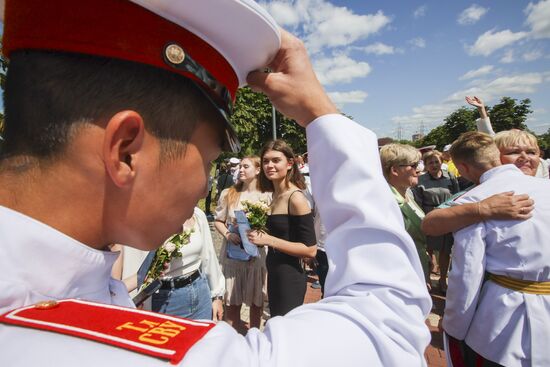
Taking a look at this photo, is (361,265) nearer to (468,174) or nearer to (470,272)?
(470,272)

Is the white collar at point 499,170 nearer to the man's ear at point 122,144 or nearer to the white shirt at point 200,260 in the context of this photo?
the white shirt at point 200,260

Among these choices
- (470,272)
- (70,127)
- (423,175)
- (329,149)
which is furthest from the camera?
(423,175)

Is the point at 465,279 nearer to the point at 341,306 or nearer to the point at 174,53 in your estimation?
the point at 341,306

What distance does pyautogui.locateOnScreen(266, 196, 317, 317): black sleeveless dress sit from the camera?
363 centimetres

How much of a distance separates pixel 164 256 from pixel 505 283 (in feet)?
8.71

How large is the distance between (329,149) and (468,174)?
2.94 m

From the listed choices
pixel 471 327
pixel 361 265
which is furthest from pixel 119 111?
pixel 471 327

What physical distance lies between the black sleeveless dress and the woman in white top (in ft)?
1.95

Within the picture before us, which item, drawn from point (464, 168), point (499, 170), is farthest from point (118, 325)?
point (464, 168)

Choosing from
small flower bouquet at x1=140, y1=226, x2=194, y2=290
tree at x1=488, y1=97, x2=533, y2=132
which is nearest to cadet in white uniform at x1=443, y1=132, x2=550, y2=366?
small flower bouquet at x1=140, y1=226, x2=194, y2=290

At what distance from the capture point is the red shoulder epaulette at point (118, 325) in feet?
1.92

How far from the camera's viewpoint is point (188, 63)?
81 centimetres

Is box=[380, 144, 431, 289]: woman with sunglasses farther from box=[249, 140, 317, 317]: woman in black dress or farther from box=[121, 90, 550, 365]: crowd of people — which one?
box=[249, 140, 317, 317]: woman in black dress

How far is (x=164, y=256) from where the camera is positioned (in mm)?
2805
